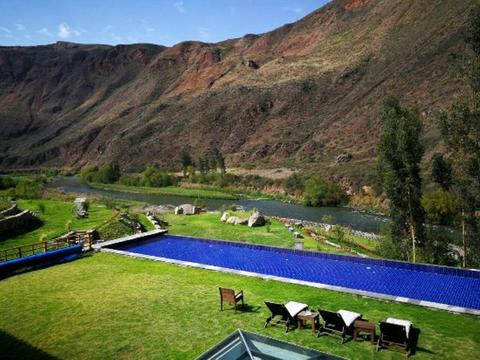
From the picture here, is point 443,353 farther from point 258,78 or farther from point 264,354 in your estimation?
point 258,78

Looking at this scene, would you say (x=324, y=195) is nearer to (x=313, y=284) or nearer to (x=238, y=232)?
(x=238, y=232)

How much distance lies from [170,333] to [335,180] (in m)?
55.1

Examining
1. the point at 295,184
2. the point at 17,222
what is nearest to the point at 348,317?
the point at 17,222

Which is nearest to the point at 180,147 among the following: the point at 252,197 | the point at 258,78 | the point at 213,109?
the point at 213,109

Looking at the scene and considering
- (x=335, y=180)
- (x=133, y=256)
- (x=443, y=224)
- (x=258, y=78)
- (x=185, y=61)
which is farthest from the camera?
(x=185, y=61)

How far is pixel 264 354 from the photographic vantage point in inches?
284

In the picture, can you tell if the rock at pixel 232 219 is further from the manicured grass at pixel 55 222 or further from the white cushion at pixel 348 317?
the white cushion at pixel 348 317

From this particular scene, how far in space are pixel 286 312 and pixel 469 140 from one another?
1367 cm

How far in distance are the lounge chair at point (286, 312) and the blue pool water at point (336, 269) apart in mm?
5261

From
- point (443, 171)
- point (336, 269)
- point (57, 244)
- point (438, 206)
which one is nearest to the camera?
point (336, 269)

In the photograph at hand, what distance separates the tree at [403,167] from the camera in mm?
22031

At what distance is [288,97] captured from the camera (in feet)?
357

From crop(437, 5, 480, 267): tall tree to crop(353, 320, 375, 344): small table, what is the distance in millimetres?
12795

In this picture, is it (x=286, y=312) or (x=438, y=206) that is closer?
(x=286, y=312)
